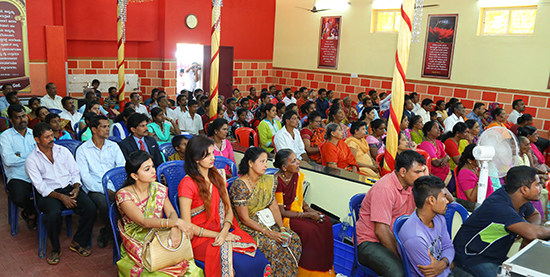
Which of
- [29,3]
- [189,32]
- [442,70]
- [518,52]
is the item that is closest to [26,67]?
[29,3]

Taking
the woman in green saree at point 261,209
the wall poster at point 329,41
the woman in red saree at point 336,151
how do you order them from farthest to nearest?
1. the wall poster at point 329,41
2. the woman in red saree at point 336,151
3. the woman in green saree at point 261,209

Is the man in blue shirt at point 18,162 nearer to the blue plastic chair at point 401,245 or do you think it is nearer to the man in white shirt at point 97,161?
the man in white shirt at point 97,161

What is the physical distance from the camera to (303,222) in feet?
10.9

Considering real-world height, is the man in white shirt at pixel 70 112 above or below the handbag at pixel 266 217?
above

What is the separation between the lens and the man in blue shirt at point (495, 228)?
2.48 m

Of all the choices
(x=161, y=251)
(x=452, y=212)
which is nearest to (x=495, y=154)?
(x=452, y=212)

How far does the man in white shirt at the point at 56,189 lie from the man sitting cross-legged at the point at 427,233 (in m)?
2.64

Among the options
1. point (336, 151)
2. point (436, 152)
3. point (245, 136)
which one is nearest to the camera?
point (336, 151)

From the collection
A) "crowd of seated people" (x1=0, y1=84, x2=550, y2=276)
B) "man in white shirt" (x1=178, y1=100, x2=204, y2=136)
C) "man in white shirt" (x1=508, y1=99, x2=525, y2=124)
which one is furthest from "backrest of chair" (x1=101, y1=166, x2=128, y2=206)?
"man in white shirt" (x1=508, y1=99, x2=525, y2=124)

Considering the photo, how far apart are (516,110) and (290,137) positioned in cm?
537

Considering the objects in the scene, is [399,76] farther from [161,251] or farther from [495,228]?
[161,251]

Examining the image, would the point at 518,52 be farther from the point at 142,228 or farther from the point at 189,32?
the point at 142,228

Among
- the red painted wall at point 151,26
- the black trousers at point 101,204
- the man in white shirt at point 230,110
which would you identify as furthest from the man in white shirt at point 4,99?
the black trousers at point 101,204

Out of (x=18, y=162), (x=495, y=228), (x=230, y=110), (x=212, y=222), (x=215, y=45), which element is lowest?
(x=212, y=222)
